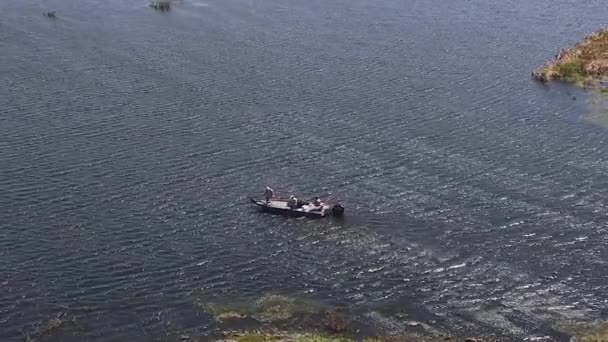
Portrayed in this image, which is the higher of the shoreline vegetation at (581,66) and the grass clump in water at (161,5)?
the shoreline vegetation at (581,66)

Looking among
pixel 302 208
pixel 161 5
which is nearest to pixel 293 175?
pixel 302 208

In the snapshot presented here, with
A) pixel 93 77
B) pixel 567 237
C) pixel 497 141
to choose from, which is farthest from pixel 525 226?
pixel 93 77

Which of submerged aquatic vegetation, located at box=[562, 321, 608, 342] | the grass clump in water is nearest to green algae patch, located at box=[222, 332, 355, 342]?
submerged aquatic vegetation, located at box=[562, 321, 608, 342]

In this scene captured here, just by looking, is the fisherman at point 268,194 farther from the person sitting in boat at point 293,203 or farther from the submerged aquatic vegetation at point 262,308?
the submerged aquatic vegetation at point 262,308

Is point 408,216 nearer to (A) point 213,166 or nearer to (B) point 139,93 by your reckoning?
(A) point 213,166

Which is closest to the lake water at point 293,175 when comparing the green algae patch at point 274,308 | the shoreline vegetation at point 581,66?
the green algae patch at point 274,308

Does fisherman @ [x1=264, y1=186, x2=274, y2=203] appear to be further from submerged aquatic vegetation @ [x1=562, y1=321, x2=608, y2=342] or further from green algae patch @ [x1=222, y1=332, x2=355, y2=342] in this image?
submerged aquatic vegetation @ [x1=562, y1=321, x2=608, y2=342]
